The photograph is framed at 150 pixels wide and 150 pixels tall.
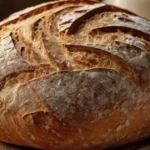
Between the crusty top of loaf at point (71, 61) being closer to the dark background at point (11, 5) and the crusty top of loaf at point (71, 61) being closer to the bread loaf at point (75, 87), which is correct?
the bread loaf at point (75, 87)

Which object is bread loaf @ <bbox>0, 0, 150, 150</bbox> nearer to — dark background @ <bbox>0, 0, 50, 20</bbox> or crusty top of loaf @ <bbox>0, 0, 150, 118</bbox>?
crusty top of loaf @ <bbox>0, 0, 150, 118</bbox>

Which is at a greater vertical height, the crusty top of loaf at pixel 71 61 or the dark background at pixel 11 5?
the crusty top of loaf at pixel 71 61

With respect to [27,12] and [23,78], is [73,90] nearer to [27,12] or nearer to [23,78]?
[23,78]

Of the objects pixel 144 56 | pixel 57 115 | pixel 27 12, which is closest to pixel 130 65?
pixel 144 56

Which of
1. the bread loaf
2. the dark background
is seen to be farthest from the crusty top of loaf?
the dark background

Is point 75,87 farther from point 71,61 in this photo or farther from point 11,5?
point 11,5

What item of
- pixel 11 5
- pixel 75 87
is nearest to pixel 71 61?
pixel 75 87

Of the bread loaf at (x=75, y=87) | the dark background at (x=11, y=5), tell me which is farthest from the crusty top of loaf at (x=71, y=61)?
the dark background at (x=11, y=5)
